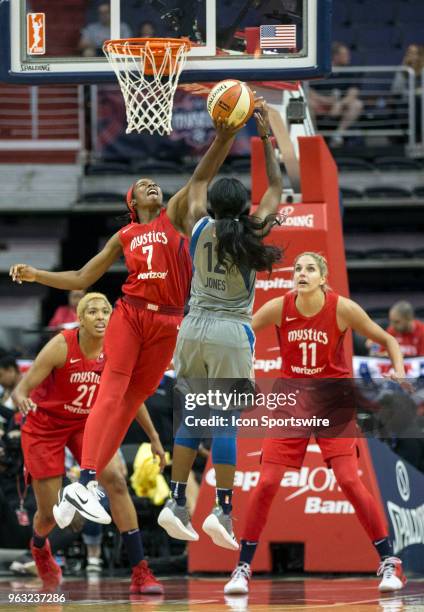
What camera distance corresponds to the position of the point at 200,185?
7.38 meters

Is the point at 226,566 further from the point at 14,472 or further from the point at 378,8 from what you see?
the point at 378,8

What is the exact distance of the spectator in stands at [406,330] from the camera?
13.3 metres

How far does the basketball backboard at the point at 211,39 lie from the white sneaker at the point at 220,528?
2.94 metres

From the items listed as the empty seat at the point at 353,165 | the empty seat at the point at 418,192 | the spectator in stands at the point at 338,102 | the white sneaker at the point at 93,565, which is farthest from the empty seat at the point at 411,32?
the white sneaker at the point at 93,565

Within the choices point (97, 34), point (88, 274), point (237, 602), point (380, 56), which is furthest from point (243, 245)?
point (380, 56)

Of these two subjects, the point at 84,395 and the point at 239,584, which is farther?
the point at 84,395

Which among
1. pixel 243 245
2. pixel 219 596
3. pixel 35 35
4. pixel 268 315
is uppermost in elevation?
pixel 35 35

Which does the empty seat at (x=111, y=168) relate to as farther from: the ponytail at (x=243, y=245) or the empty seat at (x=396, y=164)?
the ponytail at (x=243, y=245)

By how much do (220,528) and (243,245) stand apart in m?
1.62

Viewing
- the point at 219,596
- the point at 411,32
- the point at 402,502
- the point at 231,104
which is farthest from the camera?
the point at 411,32

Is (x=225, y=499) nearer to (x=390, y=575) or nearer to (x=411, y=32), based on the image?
(x=390, y=575)

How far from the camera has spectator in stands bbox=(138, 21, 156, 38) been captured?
9180 millimetres

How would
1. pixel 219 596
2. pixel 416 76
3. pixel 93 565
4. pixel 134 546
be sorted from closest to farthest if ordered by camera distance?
pixel 219 596
pixel 134 546
pixel 93 565
pixel 416 76

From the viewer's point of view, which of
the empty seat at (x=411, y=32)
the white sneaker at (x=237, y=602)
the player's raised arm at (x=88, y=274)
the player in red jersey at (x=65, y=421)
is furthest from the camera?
the empty seat at (x=411, y=32)
